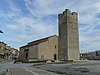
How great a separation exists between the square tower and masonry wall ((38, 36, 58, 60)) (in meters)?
2.05

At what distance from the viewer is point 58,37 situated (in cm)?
8575

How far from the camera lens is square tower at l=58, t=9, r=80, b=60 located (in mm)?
80688

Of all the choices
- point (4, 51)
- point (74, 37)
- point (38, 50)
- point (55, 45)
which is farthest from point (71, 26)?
point (4, 51)

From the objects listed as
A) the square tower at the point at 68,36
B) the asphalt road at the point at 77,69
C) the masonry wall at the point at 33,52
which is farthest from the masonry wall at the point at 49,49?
the asphalt road at the point at 77,69

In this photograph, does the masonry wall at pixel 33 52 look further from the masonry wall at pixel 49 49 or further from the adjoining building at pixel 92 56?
the adjoining building at pixel 92 56

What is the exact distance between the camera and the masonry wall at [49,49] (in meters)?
82.6

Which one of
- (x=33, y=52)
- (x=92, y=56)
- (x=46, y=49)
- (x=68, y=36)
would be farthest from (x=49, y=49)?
(x=92, y=56)

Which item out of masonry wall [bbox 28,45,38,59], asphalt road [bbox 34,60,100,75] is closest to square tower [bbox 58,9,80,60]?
masonry wall [bbox 28,45,38,59]

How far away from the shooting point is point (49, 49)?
276 feet

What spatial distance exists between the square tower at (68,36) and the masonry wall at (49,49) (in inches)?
80.6

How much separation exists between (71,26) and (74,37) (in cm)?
442

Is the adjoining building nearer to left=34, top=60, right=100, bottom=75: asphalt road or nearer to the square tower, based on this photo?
the square tower

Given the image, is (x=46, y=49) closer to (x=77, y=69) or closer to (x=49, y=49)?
(x=49, y=49)

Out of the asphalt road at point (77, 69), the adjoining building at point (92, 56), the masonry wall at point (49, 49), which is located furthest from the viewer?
the adjoining building at point (92, 56)
